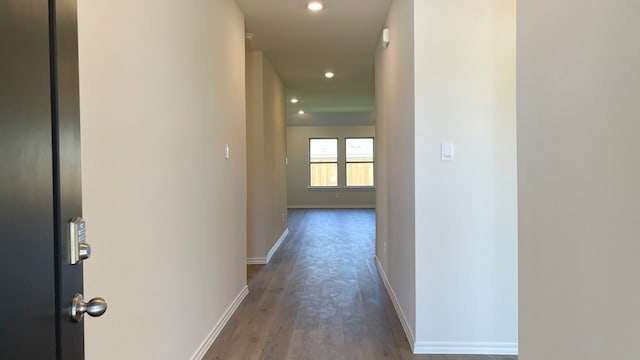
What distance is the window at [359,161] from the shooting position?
1223 centimetres

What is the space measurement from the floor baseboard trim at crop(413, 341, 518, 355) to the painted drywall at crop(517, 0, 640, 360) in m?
1.31

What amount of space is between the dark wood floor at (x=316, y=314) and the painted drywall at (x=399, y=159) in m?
0.21

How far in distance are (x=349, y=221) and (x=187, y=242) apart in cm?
726

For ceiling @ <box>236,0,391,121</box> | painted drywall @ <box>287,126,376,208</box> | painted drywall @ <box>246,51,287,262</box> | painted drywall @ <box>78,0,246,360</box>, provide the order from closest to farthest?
painted drywall @ <box>78,0,246,360</box> < ceiling @ <box>236,0,391,121</box> < painted drywall @ <box>246,51,287,262</box> < painted drywall @ <box>287,126,376,208</box>

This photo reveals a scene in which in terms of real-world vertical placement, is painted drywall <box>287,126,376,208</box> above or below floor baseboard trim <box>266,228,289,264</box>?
above

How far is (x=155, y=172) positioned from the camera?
1995 mm

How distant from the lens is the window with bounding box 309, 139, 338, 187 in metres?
12.3

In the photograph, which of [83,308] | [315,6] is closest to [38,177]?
[83,308]

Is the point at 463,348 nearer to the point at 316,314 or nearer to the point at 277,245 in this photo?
the point at 316,314

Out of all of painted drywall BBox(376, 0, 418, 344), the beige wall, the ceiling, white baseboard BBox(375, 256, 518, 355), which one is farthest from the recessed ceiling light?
white baseboard BBox(375, 256, 518, 355)

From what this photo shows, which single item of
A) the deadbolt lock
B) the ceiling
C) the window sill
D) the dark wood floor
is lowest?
the dark wood floor

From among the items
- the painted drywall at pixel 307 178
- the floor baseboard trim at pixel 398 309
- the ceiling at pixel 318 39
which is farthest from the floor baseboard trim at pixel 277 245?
the painted drywall at pixel 307 178

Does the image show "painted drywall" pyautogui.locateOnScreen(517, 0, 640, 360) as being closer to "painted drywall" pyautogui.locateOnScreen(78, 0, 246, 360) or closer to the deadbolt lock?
the deadbolt lock

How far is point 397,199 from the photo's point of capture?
3.49 metres
